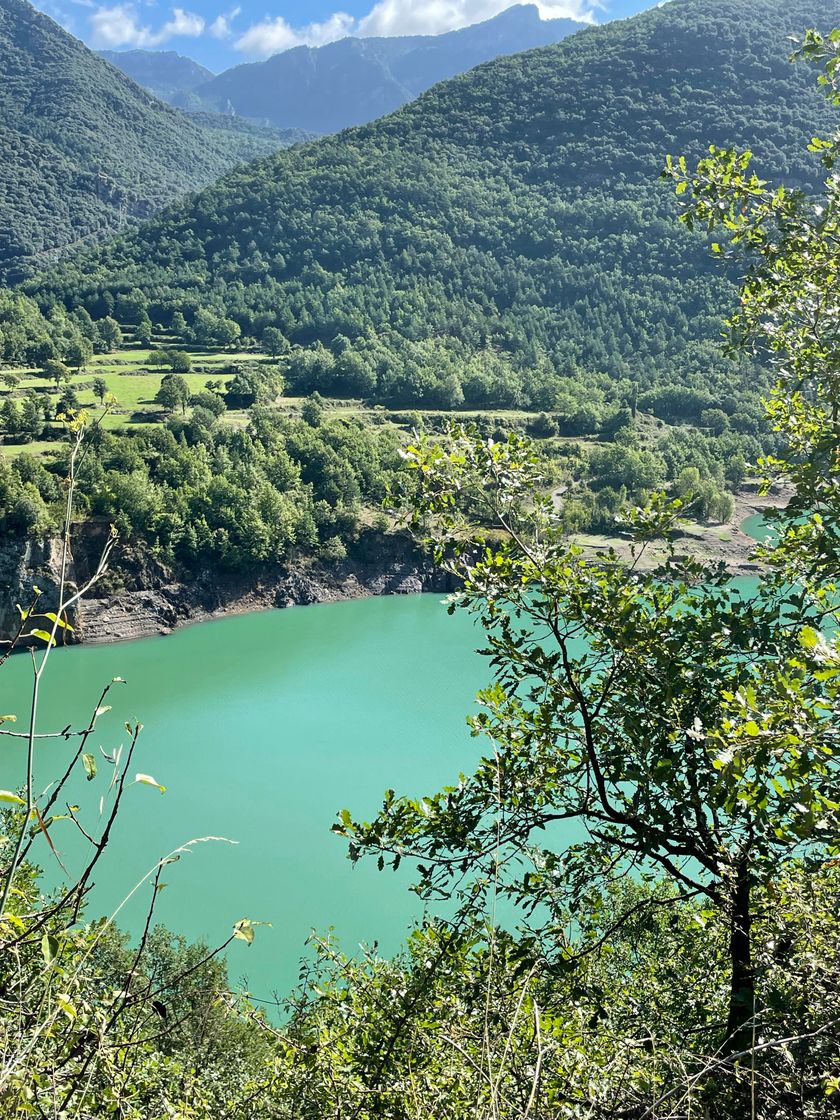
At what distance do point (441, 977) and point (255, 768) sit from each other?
17.1 metres

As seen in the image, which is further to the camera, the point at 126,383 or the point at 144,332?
the point at 144,332

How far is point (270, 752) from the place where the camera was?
20359 mm

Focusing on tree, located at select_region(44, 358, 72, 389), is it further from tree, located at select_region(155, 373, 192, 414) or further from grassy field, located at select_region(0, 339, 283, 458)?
tree, located at select_region(155, 373, 192, 414)

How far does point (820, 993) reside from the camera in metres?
2.31

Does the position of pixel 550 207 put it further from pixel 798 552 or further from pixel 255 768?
pixel 798 552

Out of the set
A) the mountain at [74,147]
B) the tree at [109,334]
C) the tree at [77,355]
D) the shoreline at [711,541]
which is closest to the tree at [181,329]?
the tree at [109,334]

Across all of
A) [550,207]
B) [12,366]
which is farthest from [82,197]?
[12,366]

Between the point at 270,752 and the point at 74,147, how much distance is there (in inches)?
4296

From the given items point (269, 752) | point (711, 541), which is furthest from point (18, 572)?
point (711, 541)

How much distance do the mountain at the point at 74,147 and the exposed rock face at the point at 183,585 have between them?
220 feet

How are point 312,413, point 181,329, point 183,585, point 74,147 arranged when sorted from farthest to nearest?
point 74,147 < point 181,329 < point 312,413 < point 183,585

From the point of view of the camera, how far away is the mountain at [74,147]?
308ft

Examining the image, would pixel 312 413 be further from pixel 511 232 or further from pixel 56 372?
pixel 511 232

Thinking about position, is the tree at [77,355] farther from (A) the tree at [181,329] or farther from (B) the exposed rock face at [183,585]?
(B) the exposed rock face at [183,585]
